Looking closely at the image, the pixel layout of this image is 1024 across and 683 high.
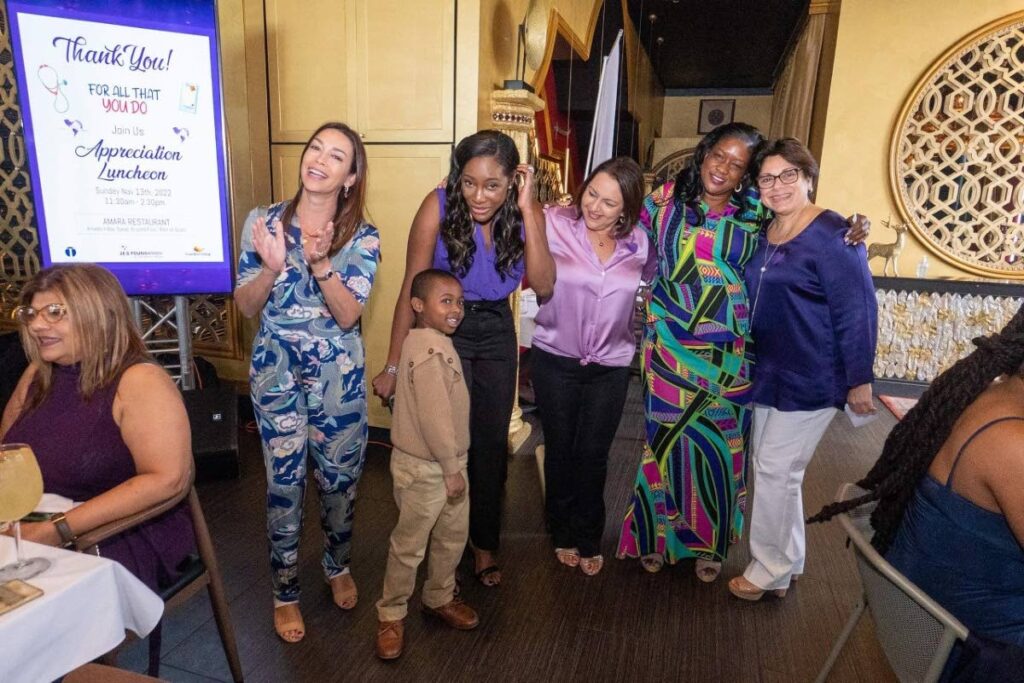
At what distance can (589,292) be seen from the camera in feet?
6.84

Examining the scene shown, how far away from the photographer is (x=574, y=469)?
2.30m

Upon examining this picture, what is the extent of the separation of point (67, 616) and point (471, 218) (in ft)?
4.37

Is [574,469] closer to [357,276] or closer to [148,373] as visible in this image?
[357,276]

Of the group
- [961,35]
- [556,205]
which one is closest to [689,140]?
[961,35]

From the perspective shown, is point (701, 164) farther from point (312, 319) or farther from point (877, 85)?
point (877, 85)

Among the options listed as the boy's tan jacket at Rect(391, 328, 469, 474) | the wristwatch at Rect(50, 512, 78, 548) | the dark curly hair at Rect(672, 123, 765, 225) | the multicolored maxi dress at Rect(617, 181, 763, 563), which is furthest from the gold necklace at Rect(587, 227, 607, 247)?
the wristwatch at Rect(50, 512, 78, 548)

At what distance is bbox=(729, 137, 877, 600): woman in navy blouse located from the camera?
191 centimetres

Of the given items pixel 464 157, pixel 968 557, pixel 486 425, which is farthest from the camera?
pixel 486 425

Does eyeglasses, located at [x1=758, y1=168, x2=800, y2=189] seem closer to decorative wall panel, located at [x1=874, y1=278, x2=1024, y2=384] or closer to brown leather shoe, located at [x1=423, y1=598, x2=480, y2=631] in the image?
brown leather shoe, located at [x1=423, y1=598, x2=480, y2=631]

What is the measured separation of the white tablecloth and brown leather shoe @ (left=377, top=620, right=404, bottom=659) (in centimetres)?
83

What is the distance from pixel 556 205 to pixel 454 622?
1450 millimetres

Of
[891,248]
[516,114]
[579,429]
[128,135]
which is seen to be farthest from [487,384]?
[891,248]

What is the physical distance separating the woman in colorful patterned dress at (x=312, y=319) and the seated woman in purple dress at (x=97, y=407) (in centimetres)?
34

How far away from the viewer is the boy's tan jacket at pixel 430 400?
1685 mm
